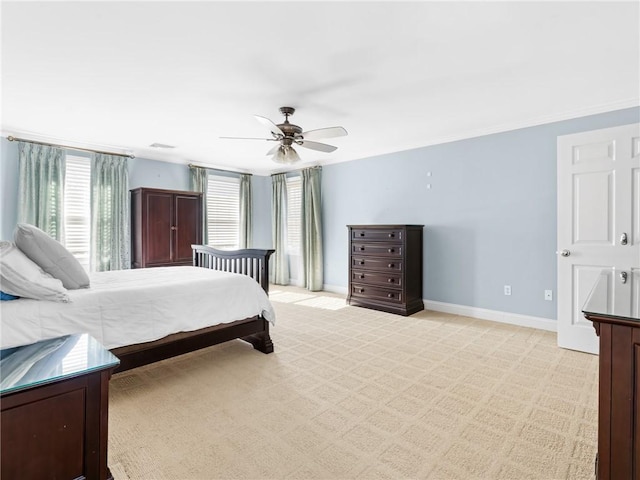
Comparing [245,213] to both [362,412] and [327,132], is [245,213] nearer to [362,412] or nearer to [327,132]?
[327,132]

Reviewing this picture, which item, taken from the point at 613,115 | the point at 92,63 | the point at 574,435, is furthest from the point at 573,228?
the point at 92,63

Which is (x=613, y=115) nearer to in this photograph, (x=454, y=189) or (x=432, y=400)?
(x=454, y=189)

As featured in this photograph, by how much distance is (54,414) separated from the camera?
3.84 ft

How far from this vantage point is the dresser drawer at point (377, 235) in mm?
4609

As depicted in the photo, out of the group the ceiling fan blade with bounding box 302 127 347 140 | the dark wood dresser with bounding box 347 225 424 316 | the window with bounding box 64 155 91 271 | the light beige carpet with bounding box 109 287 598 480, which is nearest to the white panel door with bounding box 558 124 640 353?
the light beige carpet with bounding box 109 287 598 480

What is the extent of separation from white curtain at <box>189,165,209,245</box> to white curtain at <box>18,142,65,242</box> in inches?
74.2

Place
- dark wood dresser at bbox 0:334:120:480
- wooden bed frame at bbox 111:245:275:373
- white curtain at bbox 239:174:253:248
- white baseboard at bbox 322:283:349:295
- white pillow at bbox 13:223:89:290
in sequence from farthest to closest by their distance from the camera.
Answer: white curtain at bbox 239:174:253:248, white baseboard at bbox 322:283:349:295, wooden bed frame at bbox 111:245:275:373, white pillow at bbox 13:223:89:290, dark wood dresser at bbox 0:334:120:480

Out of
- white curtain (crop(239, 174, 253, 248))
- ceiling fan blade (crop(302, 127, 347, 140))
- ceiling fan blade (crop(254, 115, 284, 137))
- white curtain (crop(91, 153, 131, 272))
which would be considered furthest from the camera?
white curtain (crop(239, 174, 253, 248))

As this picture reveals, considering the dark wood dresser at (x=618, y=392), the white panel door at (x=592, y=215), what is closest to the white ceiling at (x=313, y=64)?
the white panel door at (x=592, y=215)

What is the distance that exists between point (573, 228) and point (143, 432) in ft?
13.0

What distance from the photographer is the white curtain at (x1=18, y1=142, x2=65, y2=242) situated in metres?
4.20

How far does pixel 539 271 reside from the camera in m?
3.90

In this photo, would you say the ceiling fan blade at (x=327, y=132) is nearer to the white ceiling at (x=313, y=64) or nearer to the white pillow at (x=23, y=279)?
the white ceiling at (x=313, y=64)

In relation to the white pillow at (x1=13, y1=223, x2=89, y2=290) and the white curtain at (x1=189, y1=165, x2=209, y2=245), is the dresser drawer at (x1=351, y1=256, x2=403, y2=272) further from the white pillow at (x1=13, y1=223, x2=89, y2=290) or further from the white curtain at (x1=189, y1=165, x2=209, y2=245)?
the white pillow at (x1=13, y1=223, x2=89, y2=290)
